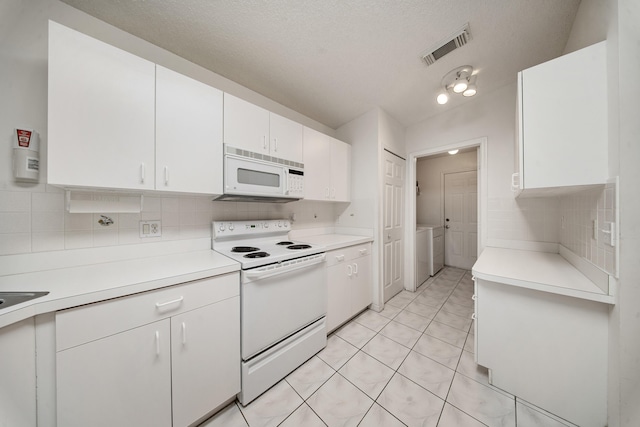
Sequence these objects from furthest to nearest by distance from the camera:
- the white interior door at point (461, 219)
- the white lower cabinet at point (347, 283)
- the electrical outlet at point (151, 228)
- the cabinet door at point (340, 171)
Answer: the white interior door at point (461, 219) → the cabinet door at point (340, 171) → the white lower cabinet at point (347, 283) → the electrical outlet at point (151, 228)

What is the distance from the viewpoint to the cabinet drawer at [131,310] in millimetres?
800

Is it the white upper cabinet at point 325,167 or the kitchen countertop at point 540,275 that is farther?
the white upper cabinet at point 325,167

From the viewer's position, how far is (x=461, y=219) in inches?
157

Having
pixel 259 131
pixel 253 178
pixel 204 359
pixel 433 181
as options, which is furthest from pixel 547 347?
pixel 433 181

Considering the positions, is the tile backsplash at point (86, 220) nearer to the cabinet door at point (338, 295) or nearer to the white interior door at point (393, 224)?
the cabinet door at point (338, 295)

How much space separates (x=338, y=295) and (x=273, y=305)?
81 cm

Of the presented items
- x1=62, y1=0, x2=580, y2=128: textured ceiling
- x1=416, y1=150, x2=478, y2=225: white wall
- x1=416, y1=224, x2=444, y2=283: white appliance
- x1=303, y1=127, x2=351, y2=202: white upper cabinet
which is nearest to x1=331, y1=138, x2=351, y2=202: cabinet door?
x1=303, y1=127, x2=351, y2=202: white upper cabinet

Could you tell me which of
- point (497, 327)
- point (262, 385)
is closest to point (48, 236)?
point (262, 385)

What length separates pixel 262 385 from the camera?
1327 millimetres

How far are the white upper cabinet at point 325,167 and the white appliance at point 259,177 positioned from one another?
0.19 m

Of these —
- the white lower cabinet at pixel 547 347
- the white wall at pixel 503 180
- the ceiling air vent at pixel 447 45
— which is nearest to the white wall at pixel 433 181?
the white wall at pixel 503 180

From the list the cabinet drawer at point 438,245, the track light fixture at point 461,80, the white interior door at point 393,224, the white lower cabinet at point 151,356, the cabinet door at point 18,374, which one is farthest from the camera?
the cabinet drawer at point 438,245

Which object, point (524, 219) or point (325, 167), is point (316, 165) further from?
point (524, 219)

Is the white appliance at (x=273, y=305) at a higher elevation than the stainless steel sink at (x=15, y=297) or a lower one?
lower
